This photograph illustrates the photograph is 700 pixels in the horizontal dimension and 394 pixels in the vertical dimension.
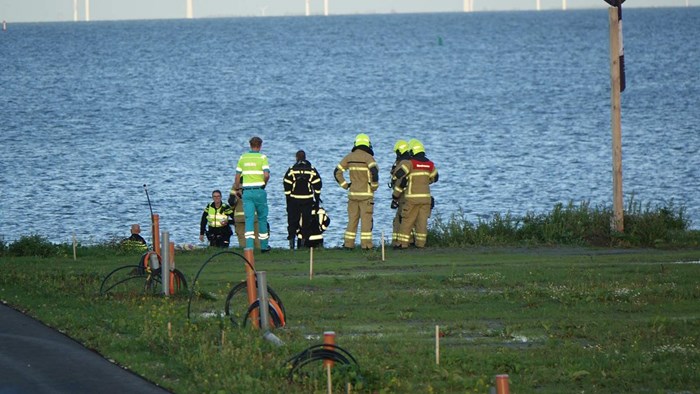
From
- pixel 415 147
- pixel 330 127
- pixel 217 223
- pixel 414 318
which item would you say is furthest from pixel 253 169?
pixel 330 127

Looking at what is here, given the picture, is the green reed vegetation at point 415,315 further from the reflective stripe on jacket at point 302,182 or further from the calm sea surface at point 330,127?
the calm sea surface at point 330,127

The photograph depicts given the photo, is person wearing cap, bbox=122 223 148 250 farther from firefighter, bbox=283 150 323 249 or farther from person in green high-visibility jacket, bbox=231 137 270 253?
firefighter, bbox=283 150 323 249

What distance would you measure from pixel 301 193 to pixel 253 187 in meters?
1.38

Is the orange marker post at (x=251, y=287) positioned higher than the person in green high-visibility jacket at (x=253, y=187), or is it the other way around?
the person in green high-visibility jacket at (x=253, y=187)

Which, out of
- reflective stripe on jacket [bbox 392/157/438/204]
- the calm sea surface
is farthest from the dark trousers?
the calm sea surface

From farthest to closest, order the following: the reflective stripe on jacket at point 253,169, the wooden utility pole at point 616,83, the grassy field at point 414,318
Answer: the wooden utility pole at point 616,83 → the reflective stripe on jacket at point 253,169 → the grassy field at point 414,318

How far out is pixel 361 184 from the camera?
1021 inches

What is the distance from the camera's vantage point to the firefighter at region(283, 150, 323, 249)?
26000mm

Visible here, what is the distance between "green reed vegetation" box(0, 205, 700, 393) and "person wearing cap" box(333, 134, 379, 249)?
0.76 metres

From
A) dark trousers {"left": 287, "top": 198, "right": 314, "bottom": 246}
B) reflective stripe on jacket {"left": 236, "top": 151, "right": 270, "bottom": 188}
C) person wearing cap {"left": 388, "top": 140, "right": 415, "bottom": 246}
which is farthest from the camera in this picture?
dark trousers {"left": 287, "top": 198, "right": 314, "bottom": 246}

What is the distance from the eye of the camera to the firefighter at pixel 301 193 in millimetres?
26000

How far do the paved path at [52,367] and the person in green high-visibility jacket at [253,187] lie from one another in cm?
772

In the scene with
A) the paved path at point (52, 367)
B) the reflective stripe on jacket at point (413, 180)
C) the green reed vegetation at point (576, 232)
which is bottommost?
the paved path at point (52, 367)

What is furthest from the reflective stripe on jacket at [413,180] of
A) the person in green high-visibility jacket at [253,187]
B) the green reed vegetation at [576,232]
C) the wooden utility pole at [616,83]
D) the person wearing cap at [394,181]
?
the wooden utility pole at [616,83]
